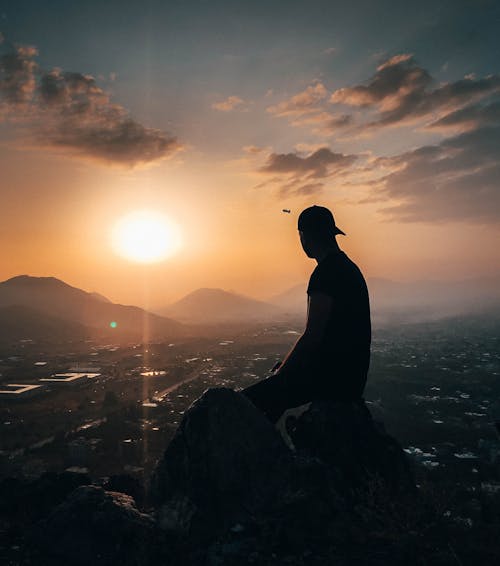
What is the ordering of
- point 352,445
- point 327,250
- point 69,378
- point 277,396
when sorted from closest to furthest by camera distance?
1. point 352,445
2. point 277,396
3. point 327,250
4. point 69,378

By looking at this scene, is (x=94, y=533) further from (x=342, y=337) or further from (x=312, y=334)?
(x=342, y=337)

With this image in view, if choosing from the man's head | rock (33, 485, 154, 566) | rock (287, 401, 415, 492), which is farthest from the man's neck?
rock (33, 485, 154, 566)

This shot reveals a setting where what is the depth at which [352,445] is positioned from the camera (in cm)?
509

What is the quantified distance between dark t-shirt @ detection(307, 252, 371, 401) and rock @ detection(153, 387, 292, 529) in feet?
3.29

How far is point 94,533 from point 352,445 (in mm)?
3014

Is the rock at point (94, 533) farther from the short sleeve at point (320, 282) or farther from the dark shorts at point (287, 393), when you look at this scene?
the short sleeve at point (320, 282)

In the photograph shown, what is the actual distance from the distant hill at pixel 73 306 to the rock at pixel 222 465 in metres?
151

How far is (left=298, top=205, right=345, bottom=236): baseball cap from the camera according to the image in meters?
5.79

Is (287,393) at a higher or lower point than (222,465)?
higher

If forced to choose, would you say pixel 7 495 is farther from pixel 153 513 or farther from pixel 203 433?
pixel 203 433

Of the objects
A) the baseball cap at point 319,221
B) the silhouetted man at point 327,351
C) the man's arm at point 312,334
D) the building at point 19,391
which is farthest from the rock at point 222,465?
the building at point 19,391

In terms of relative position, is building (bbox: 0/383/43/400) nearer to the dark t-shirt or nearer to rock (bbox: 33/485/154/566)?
rock (bbox: 33/485/154/566)

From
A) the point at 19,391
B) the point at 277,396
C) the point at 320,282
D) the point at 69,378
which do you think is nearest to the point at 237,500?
the point at 277,396

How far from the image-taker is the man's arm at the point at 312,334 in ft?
17.0
